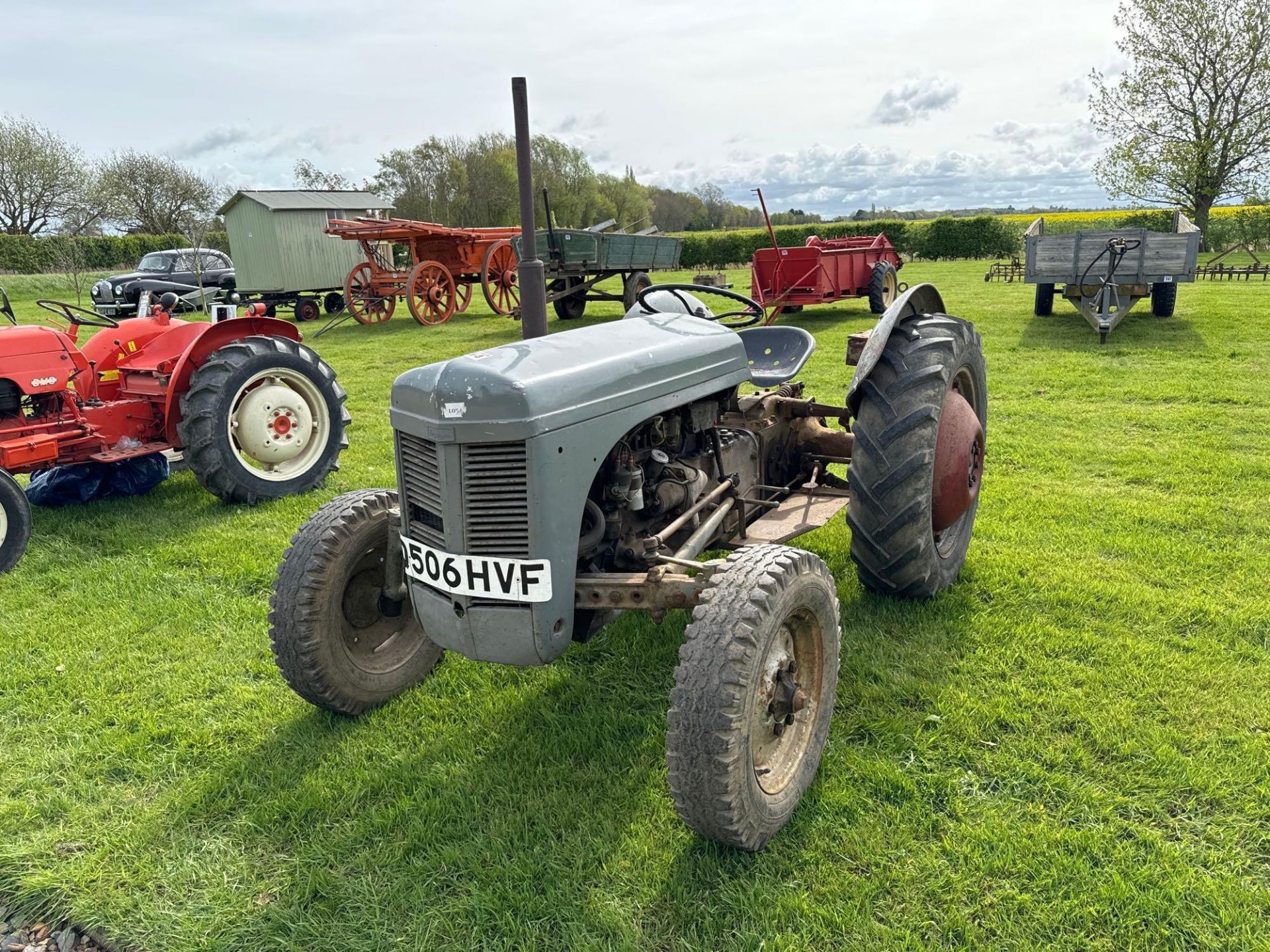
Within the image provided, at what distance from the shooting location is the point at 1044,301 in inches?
484

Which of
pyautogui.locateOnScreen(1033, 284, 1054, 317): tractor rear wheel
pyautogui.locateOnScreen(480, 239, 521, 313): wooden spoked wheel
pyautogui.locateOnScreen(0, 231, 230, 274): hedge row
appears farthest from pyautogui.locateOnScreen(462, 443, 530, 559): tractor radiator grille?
pyautogui.locateOnScreen(0, 231, 230, 274): hedge row

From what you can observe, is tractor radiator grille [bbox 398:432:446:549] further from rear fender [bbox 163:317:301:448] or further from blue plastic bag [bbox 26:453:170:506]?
blue plastic bag [bbox 26:453:170:506]

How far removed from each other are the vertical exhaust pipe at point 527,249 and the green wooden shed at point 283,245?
58.2 ft

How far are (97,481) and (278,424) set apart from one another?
1.33m

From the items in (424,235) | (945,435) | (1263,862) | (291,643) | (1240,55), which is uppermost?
(1240,55)

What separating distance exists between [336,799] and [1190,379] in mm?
8015

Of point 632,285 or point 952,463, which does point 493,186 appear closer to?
point 632,285

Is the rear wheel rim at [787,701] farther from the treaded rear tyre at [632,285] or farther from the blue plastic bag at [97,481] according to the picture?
the treaded rear tyre at [632,285]

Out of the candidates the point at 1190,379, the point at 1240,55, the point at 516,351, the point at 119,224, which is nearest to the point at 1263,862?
the point at 516,351

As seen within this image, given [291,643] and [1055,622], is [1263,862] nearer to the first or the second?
[1055,622]

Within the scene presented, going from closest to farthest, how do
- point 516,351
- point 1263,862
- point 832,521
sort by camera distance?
1. point 1263,862
2. point 516,351
3. point 832,521

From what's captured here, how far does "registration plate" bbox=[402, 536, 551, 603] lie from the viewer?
231 centimetres

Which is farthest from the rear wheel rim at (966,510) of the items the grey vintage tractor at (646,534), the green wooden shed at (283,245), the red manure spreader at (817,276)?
the green wooden shed at (283,245)

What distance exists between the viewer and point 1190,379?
770 cm
